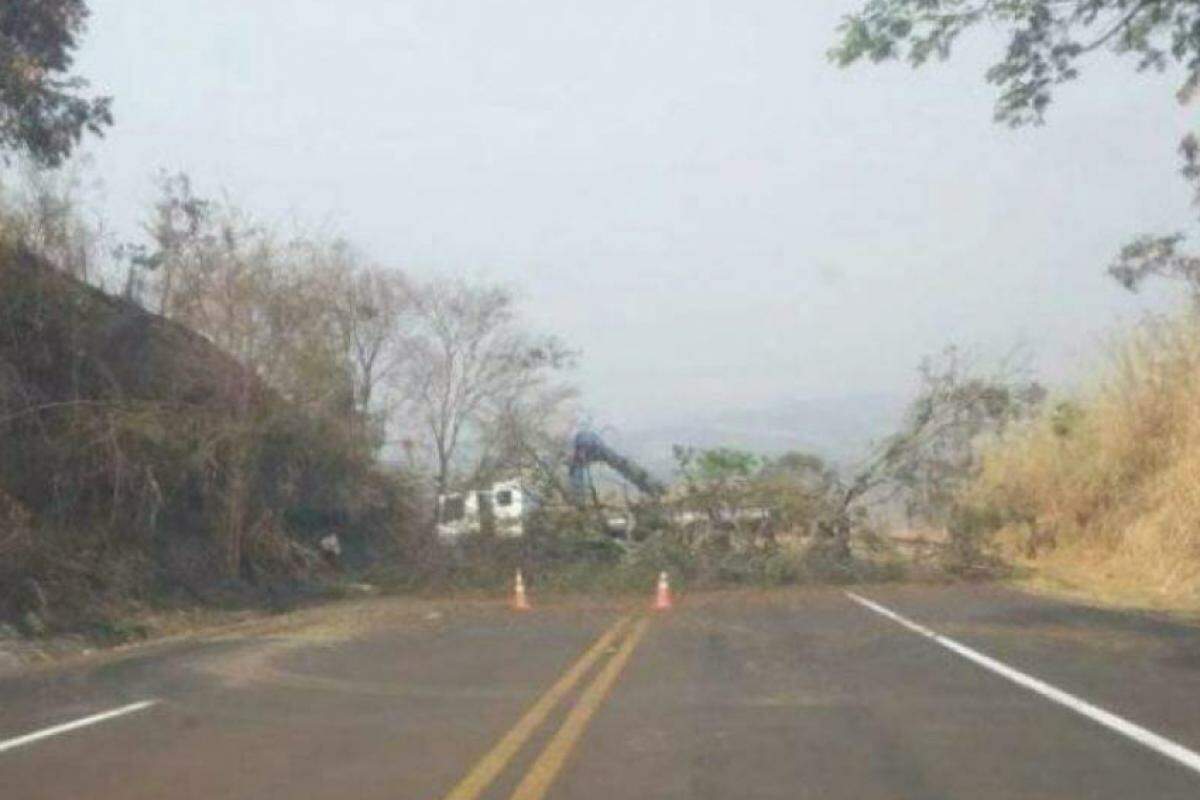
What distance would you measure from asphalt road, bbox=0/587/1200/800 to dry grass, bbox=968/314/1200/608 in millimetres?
7788

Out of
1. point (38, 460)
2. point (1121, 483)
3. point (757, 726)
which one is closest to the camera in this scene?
point (757, 726)

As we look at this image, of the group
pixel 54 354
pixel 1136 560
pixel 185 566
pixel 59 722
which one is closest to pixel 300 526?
pixel 185 566

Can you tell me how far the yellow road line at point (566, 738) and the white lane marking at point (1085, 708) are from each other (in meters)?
3.61

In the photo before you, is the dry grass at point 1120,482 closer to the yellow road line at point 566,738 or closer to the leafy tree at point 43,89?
the yellow road line at point 566,738

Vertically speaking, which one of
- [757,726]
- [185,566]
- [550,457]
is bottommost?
[757,726]

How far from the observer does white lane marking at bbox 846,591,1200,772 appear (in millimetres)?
9398

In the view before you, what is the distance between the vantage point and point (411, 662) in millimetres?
17562

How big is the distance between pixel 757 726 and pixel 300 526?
2682 cm

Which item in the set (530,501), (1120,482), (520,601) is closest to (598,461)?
(530,501)

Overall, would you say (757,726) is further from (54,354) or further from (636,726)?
(54,354)

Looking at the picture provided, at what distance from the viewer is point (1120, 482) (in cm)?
3644

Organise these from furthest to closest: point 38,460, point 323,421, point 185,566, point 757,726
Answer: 1. point 323,421
2. point 185,566
3. point 38,460
4. point 757,726

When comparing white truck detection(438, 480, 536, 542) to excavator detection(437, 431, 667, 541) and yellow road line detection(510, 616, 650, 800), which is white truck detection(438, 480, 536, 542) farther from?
yellow road line detection(510, 616, 650, 800)

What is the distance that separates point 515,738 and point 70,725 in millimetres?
3844
